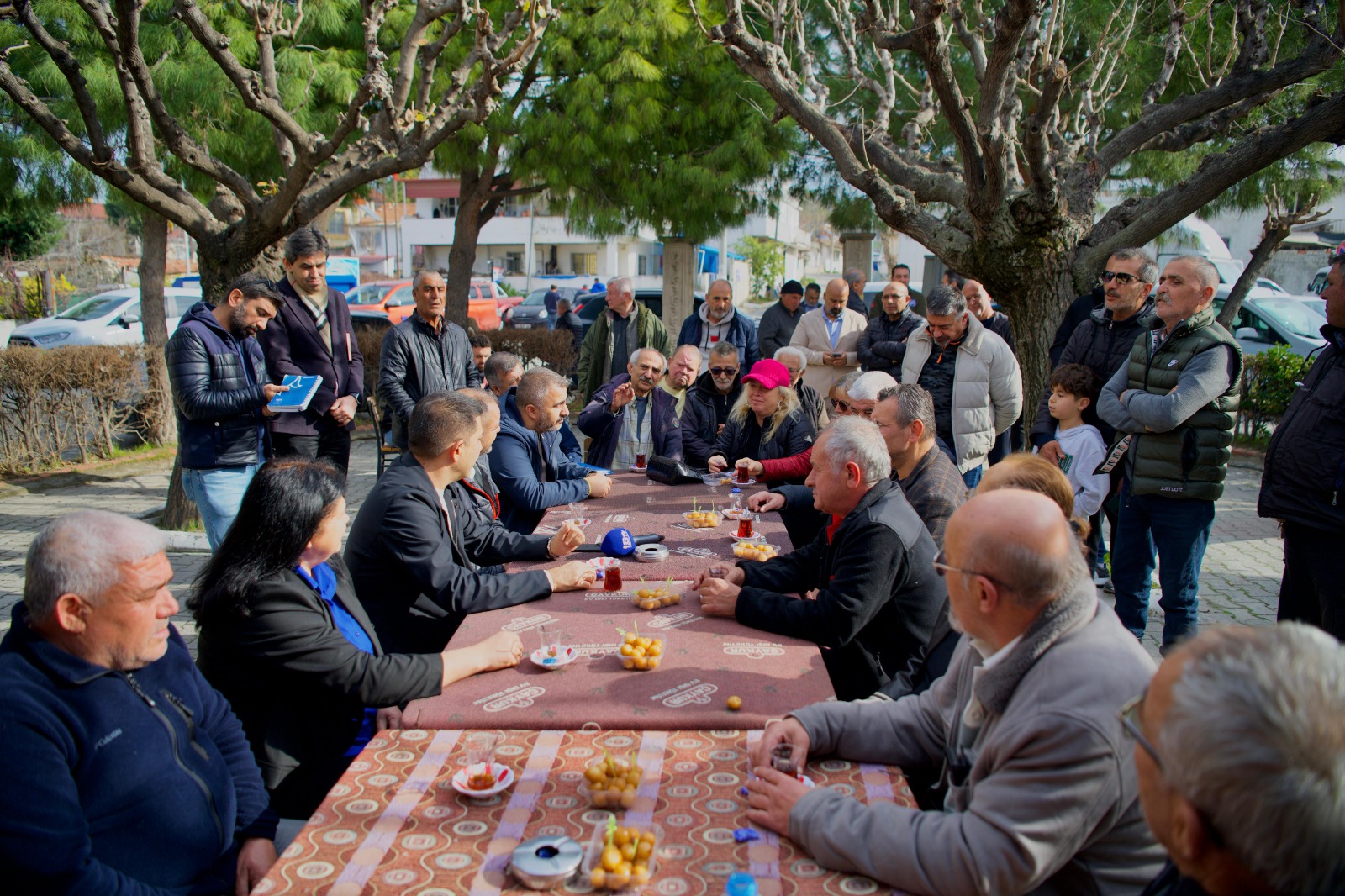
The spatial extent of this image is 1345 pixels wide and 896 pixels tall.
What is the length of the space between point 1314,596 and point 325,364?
549 centimetres

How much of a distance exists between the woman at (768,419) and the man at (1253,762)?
4.71m

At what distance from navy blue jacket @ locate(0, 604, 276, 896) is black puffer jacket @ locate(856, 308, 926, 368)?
20.9ft

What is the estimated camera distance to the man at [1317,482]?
381 centimetres

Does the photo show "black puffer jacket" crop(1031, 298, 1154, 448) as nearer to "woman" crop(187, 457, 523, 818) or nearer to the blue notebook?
"woman" crop(187, 457, 523, 818)

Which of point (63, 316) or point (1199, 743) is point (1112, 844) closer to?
point (1199, 743)

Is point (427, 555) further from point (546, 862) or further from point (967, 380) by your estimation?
point (967, 380)

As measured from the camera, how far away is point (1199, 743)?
1329 mm

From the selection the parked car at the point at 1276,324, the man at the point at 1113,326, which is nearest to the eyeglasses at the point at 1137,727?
the man at the point at 1113,326

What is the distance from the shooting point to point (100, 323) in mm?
19281

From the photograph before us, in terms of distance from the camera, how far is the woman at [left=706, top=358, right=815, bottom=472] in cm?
617

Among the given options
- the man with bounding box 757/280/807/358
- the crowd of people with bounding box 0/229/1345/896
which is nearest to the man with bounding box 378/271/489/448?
the crowd of people with bounding box 0/229/1345/896

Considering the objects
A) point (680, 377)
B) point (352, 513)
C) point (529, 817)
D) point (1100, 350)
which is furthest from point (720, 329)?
point (529, 817)

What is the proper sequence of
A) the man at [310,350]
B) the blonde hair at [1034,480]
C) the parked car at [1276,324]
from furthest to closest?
the parked car at [1276,324] < the man at [310,350] < the blonde hair at [1034,480]

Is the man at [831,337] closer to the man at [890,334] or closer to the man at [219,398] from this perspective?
the man at [890,334]
